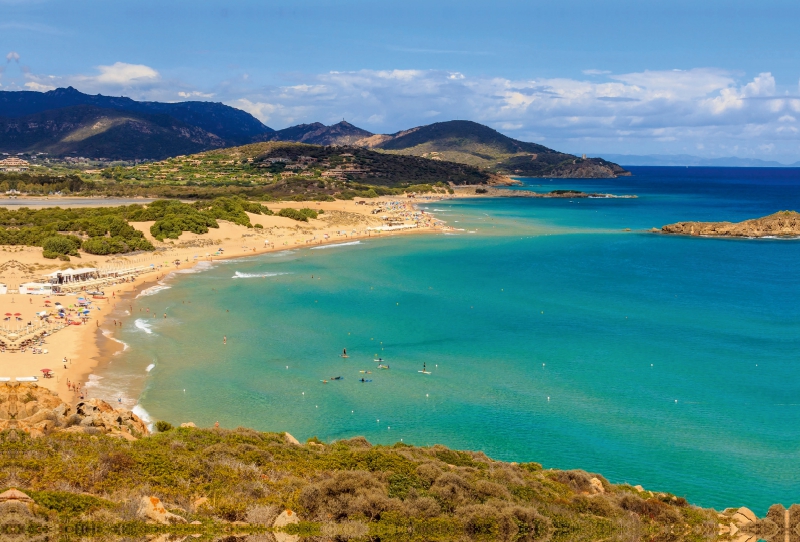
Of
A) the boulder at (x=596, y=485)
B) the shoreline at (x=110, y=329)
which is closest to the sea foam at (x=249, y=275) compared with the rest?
the shoreline at (x=110, y=329)

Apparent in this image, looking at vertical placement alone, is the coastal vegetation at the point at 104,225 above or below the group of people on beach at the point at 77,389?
above

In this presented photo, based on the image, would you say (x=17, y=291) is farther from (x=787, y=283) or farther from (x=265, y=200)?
(x=265, y=200)

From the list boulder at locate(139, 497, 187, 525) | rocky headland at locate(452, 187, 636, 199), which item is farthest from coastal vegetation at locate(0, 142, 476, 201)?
boulder at locate(139, 497, 187, 525)

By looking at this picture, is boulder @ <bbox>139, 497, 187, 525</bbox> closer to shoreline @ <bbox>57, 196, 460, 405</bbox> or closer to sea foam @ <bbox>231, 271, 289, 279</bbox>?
shoreline @ <bbox>57, 196, 460, 405</bbox>

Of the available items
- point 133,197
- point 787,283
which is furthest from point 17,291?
point 133,197

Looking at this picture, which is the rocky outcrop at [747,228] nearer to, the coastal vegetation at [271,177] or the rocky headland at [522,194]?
the coastal vegetation at [271,177]
